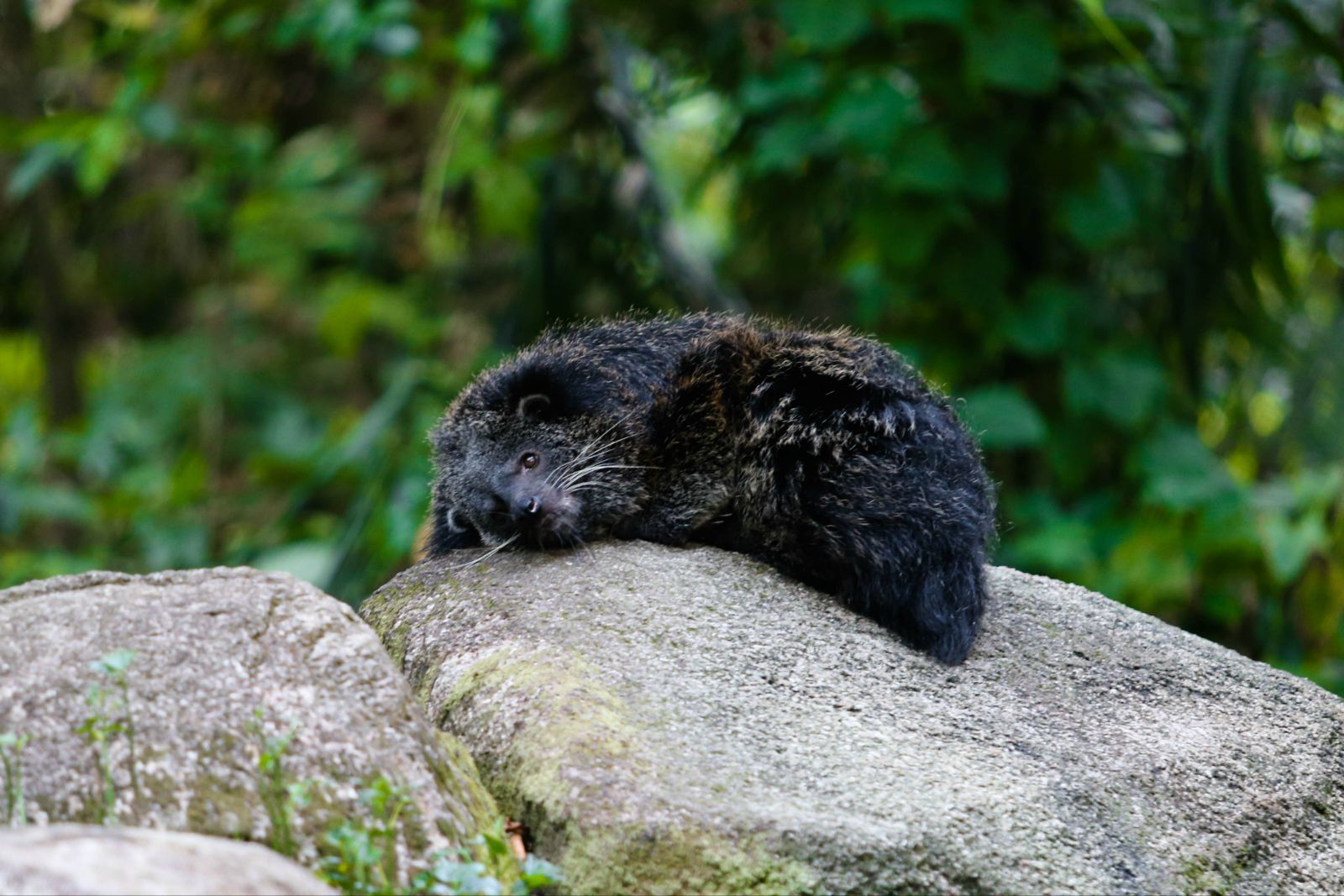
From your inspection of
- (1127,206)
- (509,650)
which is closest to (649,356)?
(509,650)

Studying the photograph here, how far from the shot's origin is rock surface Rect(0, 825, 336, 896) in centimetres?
241

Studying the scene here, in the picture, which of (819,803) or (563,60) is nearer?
(819,803)

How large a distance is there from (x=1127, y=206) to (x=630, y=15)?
345cm

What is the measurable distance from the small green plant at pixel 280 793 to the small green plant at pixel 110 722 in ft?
0.86

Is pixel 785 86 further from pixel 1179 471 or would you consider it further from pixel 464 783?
pixel 464 783

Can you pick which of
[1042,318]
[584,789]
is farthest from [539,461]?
[1042,318]

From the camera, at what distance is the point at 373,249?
35.3ft

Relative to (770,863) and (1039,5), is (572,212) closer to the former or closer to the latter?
(1039,5)

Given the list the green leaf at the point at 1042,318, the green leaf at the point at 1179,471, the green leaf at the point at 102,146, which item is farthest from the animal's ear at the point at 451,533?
the green leaf at the point at 1179,471

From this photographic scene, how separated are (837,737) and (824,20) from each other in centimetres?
459

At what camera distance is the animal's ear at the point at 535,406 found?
5.01 meters

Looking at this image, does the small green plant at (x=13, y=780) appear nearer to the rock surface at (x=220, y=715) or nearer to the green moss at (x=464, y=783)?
the rock surface at (x=220, y=715)

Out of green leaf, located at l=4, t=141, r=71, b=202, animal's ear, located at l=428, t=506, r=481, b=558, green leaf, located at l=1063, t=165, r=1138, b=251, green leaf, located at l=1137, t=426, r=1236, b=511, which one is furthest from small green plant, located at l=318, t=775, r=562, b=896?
green leaf, located at l=4, t=141, r=71, b=202

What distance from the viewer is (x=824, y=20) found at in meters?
7.04
